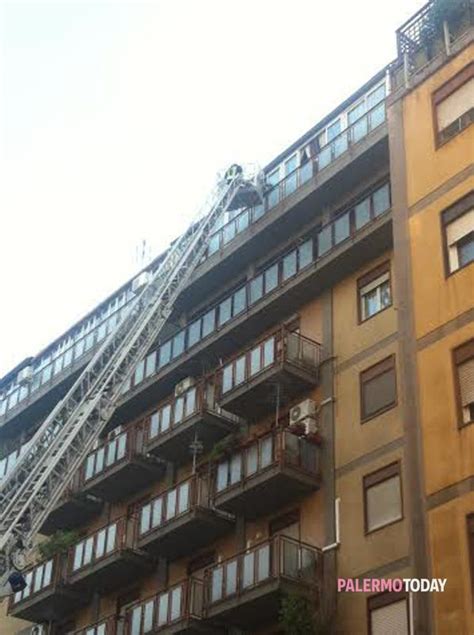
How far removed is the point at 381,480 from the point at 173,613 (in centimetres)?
680

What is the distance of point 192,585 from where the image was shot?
3152 cm

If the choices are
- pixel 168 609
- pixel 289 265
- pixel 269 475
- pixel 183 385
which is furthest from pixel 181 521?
pixel 289 265

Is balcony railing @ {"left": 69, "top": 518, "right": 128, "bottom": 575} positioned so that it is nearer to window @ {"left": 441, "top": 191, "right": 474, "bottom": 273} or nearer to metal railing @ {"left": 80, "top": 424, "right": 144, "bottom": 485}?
metal railing @ {"left": 80, "top": 424, "right": 144, "bottom": 485}

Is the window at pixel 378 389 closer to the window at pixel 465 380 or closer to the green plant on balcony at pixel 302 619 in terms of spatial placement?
the green plant on balcony at pixel 302 619

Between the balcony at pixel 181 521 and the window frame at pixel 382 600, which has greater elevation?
the balcony at pixel 181 521

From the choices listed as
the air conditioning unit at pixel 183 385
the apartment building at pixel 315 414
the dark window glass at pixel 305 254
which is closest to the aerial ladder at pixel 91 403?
the apartment building at pixel 315 414

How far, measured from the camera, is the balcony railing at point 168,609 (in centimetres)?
3116

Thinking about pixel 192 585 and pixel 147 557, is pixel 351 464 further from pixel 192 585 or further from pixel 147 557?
pixel 147 557

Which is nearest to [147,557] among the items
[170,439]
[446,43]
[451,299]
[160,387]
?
[170,439]

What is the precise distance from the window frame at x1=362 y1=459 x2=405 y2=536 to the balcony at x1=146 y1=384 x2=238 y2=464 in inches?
252

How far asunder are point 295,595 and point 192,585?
414 cm

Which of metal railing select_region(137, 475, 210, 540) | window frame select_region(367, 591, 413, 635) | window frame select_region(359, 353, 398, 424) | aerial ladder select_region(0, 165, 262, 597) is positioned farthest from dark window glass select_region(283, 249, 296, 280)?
window frame select_region(367, 591, 413, 635)

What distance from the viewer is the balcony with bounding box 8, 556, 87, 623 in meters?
37.5

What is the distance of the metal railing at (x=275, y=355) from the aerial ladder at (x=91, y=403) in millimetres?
2639
